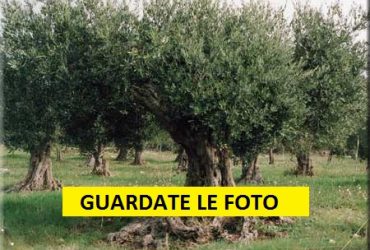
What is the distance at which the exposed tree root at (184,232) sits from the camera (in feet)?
60.2

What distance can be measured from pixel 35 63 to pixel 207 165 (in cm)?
710

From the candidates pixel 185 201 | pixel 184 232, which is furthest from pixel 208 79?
pixel 184 232

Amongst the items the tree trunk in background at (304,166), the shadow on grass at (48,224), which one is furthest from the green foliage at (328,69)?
the tree trunk in background at (304,166)

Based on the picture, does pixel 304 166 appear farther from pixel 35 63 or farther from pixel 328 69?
pixel 35 63

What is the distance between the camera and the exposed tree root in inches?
723

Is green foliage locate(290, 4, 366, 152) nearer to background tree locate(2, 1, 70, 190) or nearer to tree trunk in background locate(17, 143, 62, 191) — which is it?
background tree locate(2, 1, 70, 190)

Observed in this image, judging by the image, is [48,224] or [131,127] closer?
[48,224]

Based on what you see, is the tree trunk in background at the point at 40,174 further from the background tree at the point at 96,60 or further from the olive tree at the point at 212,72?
the olive tree at the point at 212,72

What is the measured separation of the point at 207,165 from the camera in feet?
63.3

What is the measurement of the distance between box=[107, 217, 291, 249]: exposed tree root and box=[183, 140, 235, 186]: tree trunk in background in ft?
4.51

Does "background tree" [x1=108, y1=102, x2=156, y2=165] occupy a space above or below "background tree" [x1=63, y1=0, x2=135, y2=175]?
below

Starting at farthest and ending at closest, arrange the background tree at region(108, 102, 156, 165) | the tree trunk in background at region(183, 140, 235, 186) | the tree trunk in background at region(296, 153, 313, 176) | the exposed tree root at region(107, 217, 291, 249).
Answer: the tree trunk in background at region(296, 153, 313, 176) → the background tree at region(108, 102, 156, 165) → the tree trunk in background at region(183, 140, 235, 186) → the exposed tree root at region(107, 217, 291, 249)

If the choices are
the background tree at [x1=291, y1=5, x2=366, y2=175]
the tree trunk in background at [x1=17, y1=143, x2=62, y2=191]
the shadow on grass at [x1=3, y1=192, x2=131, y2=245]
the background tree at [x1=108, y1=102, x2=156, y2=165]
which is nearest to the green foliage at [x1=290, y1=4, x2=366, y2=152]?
the background tree at [x1=291, y1=5, x2=366, y2=175]

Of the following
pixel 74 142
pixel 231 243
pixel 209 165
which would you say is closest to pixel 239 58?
pixel 209 165
